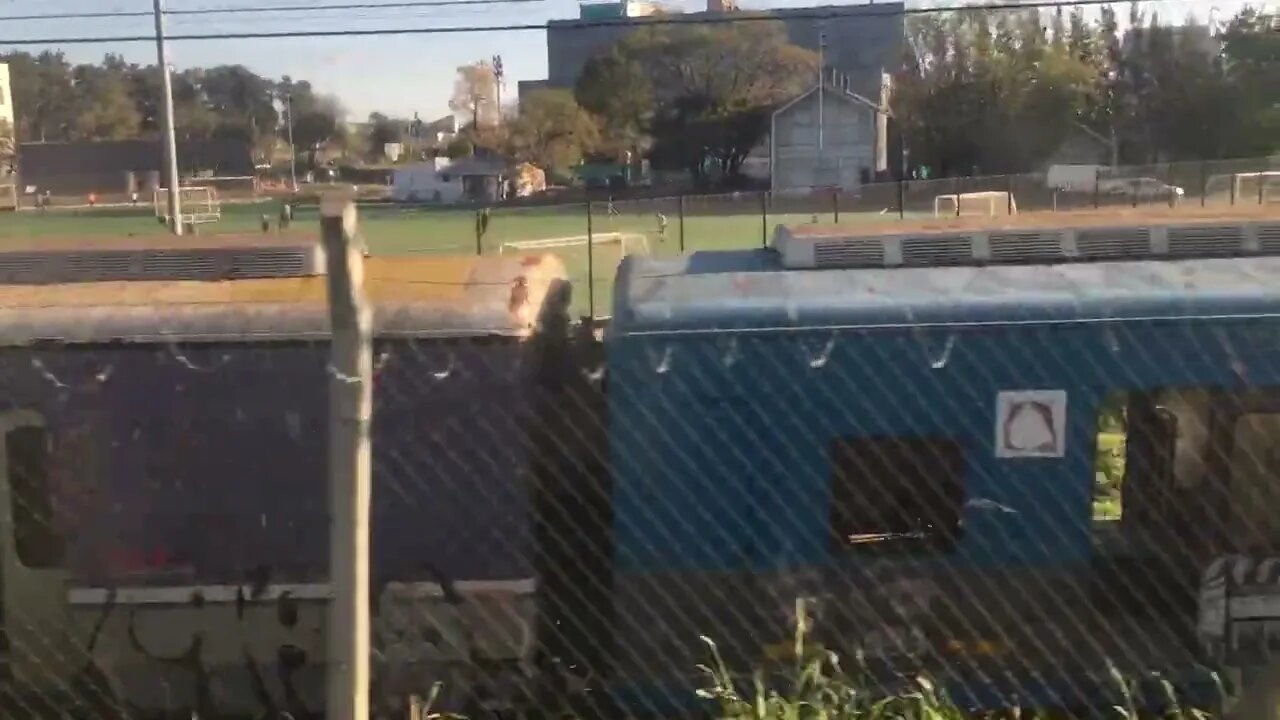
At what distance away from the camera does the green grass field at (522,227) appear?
24.5 m

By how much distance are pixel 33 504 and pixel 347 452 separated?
3231 millimetres

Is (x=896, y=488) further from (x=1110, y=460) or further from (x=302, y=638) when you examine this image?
(x=302, y=638)

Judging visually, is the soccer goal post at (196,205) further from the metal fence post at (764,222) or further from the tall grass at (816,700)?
the tall grass at (816,700)

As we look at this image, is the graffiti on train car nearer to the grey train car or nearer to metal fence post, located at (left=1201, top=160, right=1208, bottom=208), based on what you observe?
the grey train car

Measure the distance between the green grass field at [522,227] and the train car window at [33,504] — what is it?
485 inches

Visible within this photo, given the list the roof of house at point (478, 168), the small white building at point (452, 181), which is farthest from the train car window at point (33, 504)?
the roof of house at point (478, 168)

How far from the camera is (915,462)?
16.2 feet

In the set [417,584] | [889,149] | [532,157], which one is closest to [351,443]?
[417,584]

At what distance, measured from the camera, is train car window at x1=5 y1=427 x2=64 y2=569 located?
196 inches

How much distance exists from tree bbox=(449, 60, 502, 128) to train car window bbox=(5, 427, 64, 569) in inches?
2287

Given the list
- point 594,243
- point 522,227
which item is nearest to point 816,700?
point 594,243

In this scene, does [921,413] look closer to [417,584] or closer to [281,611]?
[417,584]

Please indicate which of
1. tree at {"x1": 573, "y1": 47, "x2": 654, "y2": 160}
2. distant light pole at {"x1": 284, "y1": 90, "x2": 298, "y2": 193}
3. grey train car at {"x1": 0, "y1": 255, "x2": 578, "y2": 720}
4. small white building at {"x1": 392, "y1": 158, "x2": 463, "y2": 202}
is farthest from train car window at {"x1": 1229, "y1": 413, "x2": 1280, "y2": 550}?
distant light pole at {"x1": 284, "y1": 90, "x2": 298, "y2": 193}

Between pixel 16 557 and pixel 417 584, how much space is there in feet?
5.17
